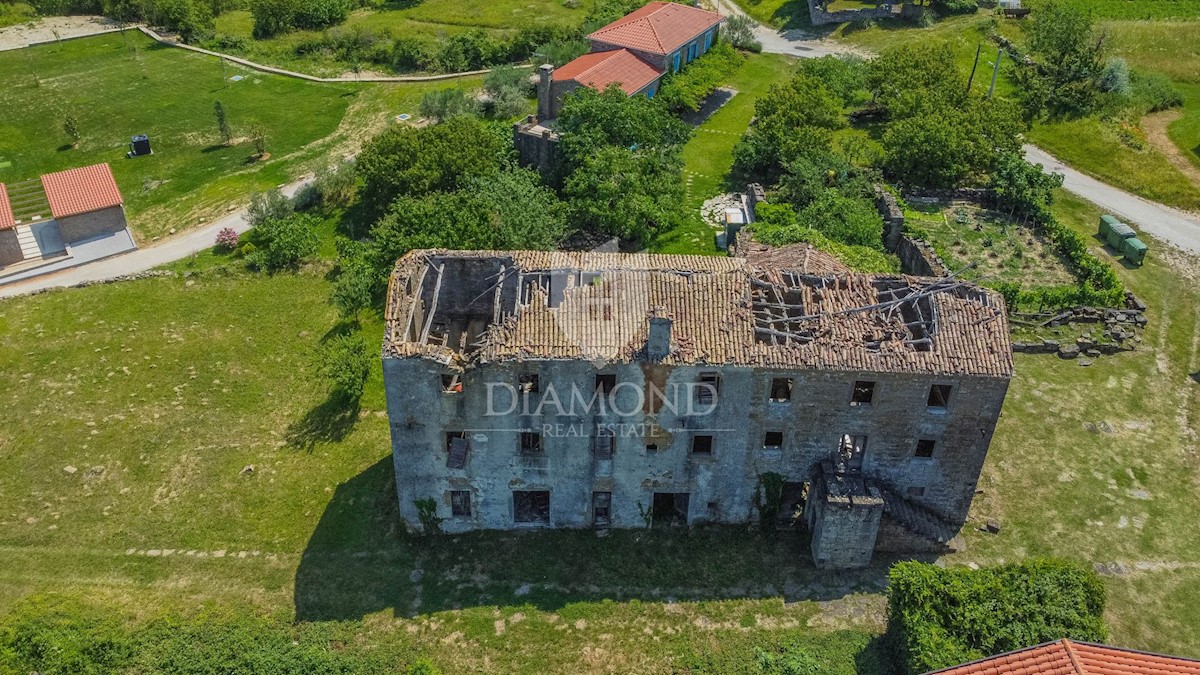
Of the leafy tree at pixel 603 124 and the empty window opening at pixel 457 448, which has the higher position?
the leafy tree at pixel 603 124

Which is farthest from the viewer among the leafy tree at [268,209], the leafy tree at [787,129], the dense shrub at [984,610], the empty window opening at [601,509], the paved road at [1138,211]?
the leafy tree at [787,129]

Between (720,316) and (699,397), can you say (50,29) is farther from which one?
(699,397)

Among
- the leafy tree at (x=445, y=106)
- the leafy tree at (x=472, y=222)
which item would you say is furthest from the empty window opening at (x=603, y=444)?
the leafy tree at (x=445, y=106)

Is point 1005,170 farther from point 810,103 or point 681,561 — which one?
point 681,561

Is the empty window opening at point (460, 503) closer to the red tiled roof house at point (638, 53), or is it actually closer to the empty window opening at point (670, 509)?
the empty window opening at point (670, 509)

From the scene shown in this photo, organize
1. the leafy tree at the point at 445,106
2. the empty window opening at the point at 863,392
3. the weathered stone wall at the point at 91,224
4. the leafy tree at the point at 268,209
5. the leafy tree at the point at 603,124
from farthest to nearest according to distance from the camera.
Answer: the leafy tree at the point at 445,106, the leafy tree at the point at 268,209, the leafy tree at the point at 603,124, the weathered stone wall at the point at 91,224, the empty window opening at the point at 863,392

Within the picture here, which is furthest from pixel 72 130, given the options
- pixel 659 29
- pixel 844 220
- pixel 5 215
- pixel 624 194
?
pixel 844 220
